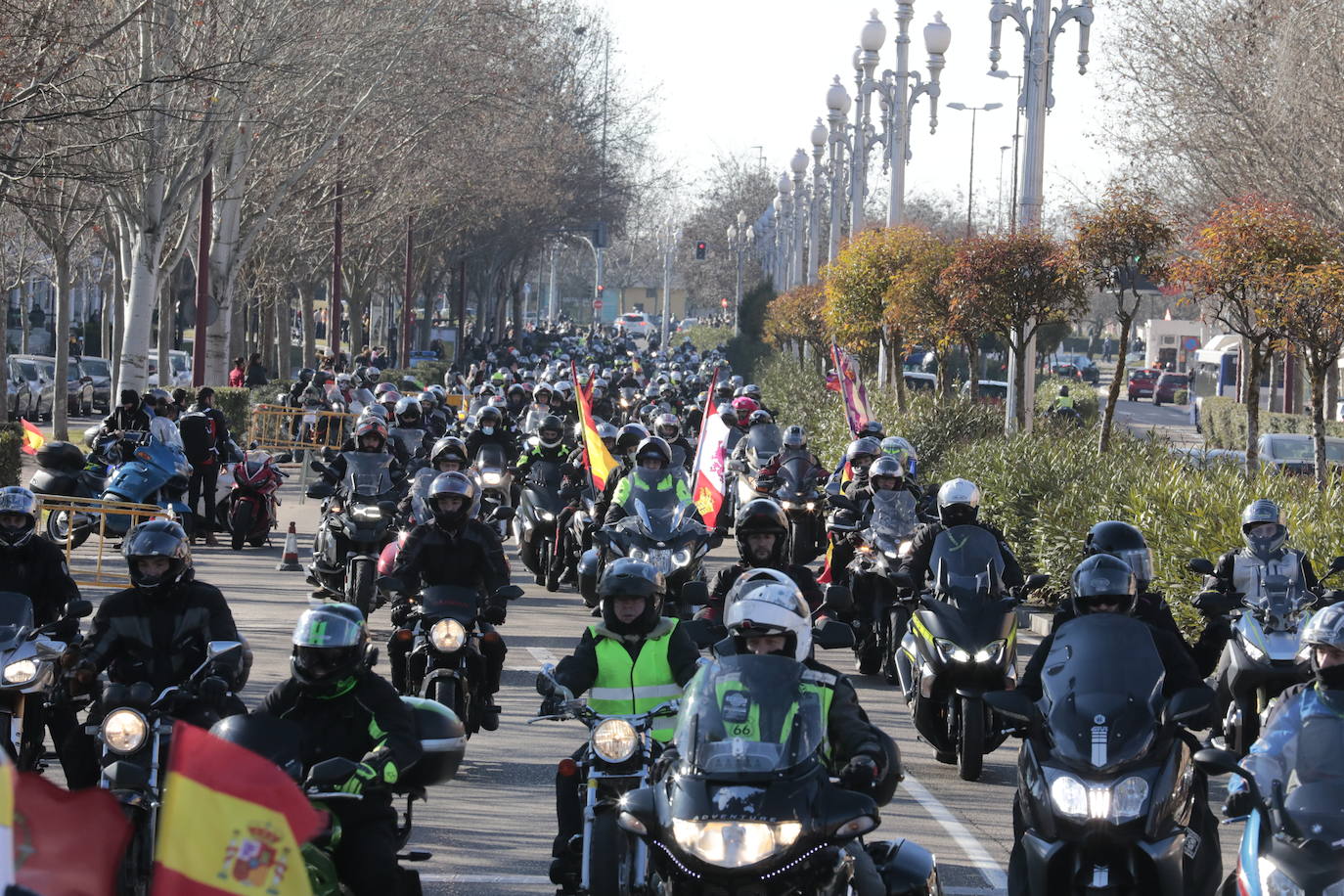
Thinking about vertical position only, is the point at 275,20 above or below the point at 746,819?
above

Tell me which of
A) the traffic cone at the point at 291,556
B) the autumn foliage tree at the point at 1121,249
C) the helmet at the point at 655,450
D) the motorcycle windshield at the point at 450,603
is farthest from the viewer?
the autumn foliage tree at the point at 1121,249

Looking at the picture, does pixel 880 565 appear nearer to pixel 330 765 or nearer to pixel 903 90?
pixel 330 765

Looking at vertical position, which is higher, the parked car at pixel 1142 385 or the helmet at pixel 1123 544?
the parked car at pixel 1142 385

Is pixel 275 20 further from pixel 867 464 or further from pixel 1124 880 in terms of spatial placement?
pixel 1124 880

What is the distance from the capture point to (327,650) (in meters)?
6.45

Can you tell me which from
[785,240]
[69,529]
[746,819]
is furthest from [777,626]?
[785,240]

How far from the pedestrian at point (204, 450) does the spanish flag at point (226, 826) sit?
1712 centimetres

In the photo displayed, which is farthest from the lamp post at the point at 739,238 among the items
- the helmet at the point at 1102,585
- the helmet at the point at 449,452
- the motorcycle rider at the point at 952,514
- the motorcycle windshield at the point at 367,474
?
the helmet at the point at 1102,585

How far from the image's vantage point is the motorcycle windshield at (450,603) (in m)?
10.0

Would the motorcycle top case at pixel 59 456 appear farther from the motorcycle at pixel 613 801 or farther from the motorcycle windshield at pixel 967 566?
the motorcycle at pixel 613 801

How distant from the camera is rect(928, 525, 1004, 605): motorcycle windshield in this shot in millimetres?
10625

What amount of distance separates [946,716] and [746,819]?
5419 millimetres

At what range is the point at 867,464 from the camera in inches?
615

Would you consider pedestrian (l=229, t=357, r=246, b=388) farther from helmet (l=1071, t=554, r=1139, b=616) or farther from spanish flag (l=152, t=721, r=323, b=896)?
spanish flag (l=152, t=721, r=323, b=896)
